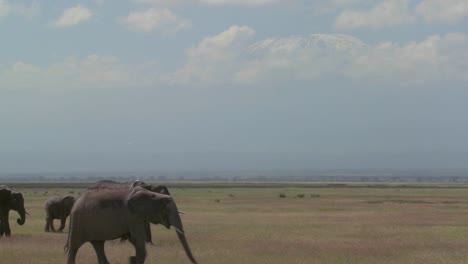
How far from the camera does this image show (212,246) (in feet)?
87.0

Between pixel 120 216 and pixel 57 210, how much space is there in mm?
17137

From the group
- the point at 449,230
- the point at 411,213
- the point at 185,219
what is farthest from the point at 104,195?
the point at 411,213

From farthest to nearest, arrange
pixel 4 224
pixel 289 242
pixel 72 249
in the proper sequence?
1. pixel 4 224
2. pixel 289 242
3. pixel 72 249

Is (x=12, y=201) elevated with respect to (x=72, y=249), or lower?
elevated

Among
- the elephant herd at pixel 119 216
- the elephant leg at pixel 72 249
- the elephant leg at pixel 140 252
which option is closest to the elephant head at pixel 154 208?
the elephant herd at pixel 119 216

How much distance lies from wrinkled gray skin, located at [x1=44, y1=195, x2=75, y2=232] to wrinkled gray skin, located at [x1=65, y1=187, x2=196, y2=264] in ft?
50.5

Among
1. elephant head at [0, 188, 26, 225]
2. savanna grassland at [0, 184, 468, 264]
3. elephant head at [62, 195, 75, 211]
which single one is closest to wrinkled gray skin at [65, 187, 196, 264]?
savanna grassland at [0, 184, 468, 264]

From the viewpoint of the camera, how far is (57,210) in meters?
34.4

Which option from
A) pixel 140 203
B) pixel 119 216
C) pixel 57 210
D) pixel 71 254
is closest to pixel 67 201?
pixel 57 210

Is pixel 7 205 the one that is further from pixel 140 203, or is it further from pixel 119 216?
pixel 140 203

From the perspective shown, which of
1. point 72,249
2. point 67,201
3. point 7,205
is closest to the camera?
point 72,249

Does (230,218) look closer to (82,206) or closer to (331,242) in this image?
(331,242)

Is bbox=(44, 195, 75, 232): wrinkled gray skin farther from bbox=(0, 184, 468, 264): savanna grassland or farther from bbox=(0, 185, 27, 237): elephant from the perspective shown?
bbox=(0, 185, 27, 237): elephant

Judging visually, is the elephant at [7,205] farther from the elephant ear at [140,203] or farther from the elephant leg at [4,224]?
the elephant ear at [140,203]
